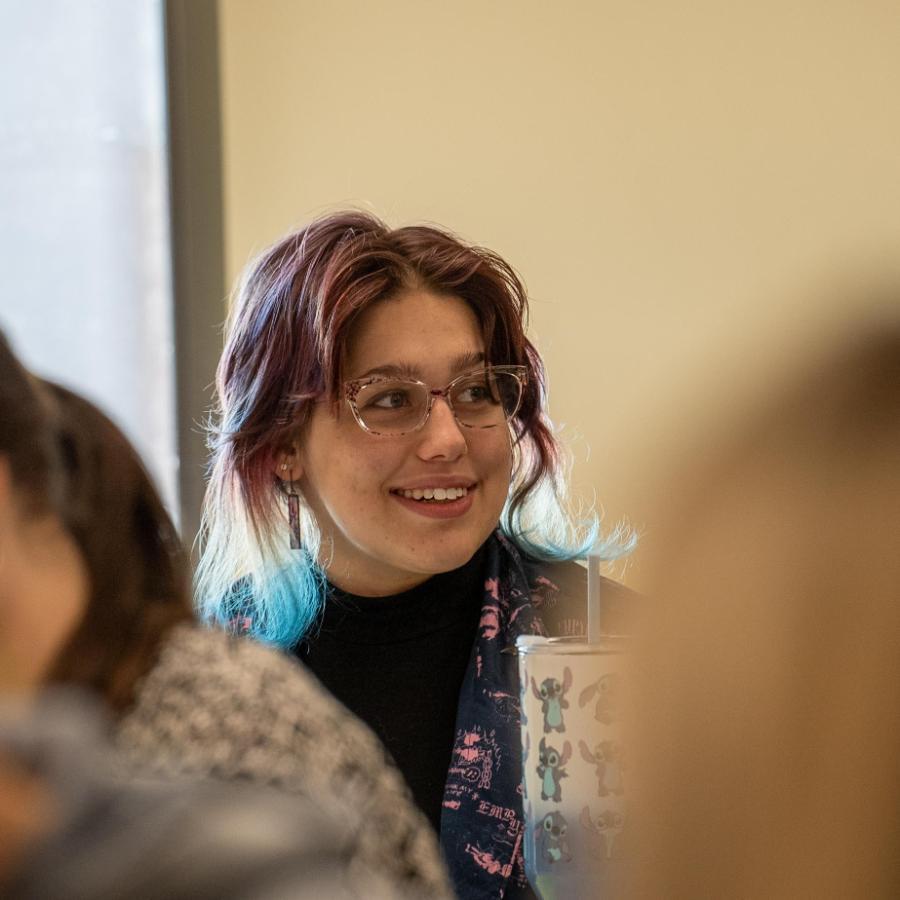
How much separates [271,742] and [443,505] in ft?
2.82

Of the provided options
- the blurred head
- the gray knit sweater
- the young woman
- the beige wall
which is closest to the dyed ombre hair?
the young woman

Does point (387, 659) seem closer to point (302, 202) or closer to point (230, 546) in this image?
point (230, 546)

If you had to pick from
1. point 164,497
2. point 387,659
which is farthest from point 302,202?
point 164,497

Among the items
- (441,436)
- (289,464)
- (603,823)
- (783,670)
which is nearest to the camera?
(783,670)

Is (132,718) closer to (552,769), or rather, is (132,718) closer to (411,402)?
(552,769)

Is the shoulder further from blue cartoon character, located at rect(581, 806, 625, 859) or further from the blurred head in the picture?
blue cartoon character, located at rect(581, 806, 625, 859)

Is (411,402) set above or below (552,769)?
above

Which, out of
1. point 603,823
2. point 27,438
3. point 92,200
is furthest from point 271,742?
point 92,200

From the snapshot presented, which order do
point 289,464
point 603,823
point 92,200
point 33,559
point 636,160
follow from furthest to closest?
1. point 92,200
2. point 636,160
3. point 289,464
4. point 603,823
5. point 33,559

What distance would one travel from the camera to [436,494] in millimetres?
1376

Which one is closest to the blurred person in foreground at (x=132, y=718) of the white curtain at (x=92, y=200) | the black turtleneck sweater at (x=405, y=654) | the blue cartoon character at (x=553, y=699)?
the blue cartoon character at (x=553, y=699)

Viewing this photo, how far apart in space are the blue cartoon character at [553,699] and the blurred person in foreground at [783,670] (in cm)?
43

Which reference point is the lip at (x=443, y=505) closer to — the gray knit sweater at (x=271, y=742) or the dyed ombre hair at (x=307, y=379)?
the dyed ombre hair at (x=307, y=379)

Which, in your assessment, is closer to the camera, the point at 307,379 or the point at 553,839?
the point at 553,839
